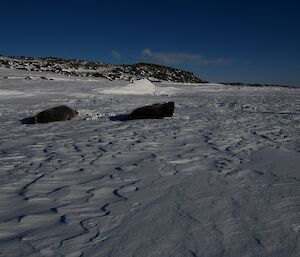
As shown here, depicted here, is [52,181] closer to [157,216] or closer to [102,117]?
[157,216]

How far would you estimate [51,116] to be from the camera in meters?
11.9

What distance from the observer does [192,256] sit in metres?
3.41

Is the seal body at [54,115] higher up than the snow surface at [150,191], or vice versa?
the snow surface at [150,191]

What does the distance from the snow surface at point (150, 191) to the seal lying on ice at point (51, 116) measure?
53.9 inches

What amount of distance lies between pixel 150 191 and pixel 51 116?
7.60 meters

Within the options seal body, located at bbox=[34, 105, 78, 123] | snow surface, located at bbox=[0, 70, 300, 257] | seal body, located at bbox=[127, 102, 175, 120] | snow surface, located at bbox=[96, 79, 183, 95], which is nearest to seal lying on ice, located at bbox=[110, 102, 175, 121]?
seal body, located at bbox=[127, 102, 175, 120]

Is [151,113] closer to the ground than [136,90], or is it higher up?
higher up

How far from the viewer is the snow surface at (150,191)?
144 inches

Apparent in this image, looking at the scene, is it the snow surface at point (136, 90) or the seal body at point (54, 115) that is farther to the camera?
the snow surface at point (136, 90)

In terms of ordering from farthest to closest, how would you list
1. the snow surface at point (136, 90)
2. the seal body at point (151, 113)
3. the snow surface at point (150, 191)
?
the snow surface at point (136, 90), the seal body at point (151, 113), the snow surface at point (150, 191)

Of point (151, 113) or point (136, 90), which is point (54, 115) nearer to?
point (151, 113)

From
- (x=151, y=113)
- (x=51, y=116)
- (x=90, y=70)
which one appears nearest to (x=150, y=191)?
(x=151, y=113)

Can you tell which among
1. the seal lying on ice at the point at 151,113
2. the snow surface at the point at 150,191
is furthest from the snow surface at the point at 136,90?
the snow surface at the point at 150,191

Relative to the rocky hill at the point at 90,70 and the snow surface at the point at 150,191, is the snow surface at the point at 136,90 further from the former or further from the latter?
the snow surface at the point at 150,191
